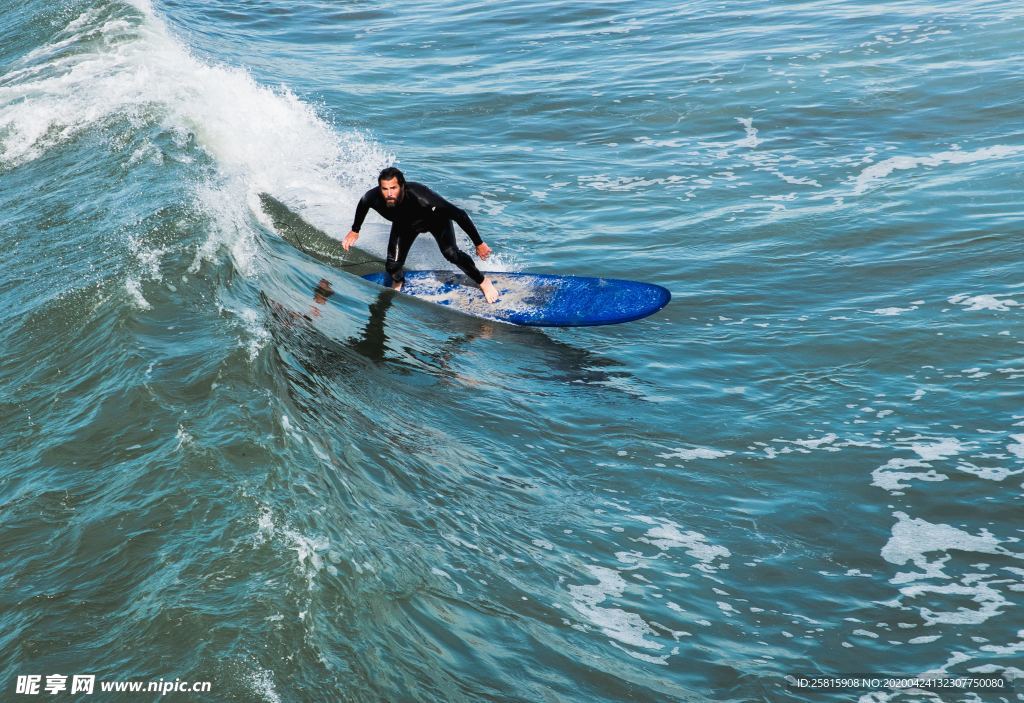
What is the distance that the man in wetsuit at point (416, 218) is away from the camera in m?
10.6

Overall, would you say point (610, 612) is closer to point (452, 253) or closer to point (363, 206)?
point (452, 253)

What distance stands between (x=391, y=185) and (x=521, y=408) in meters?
3.16

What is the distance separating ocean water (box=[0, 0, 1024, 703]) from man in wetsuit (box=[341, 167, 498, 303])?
61 centimetres

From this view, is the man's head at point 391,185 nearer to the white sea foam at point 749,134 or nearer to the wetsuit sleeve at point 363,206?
the wetsuit sleeve at point 363,206

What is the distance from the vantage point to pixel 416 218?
11.1m

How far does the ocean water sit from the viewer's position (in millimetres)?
5578

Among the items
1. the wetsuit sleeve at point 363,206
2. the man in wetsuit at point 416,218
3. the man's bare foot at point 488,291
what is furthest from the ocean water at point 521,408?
the wetsuit sleeve at point 363,206

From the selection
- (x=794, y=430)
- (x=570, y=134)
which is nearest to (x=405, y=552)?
(x=794, y=430)

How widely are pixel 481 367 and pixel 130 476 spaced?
13.4 ft

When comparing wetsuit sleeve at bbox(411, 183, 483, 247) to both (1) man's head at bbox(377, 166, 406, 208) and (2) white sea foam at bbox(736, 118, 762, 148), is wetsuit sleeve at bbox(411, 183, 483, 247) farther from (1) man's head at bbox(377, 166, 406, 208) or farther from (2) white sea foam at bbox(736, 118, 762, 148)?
(2) white sea foam at bbox(736, 118, 762, 148)

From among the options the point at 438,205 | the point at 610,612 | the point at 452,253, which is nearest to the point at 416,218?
the point at 438,205

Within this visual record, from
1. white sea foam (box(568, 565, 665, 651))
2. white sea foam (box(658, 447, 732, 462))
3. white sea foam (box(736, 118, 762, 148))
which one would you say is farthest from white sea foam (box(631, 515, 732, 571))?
white sea foam (box(736, 118, 762, 148))

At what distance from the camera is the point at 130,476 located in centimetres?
657

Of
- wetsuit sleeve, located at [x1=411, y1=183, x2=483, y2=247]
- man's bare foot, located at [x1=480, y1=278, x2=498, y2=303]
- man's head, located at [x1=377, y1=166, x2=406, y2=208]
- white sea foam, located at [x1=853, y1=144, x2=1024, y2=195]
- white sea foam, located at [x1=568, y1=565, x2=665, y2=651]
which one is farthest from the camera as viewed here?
white sea foam, located at [x1=853, y1=144, x2=1024, y2=195]
